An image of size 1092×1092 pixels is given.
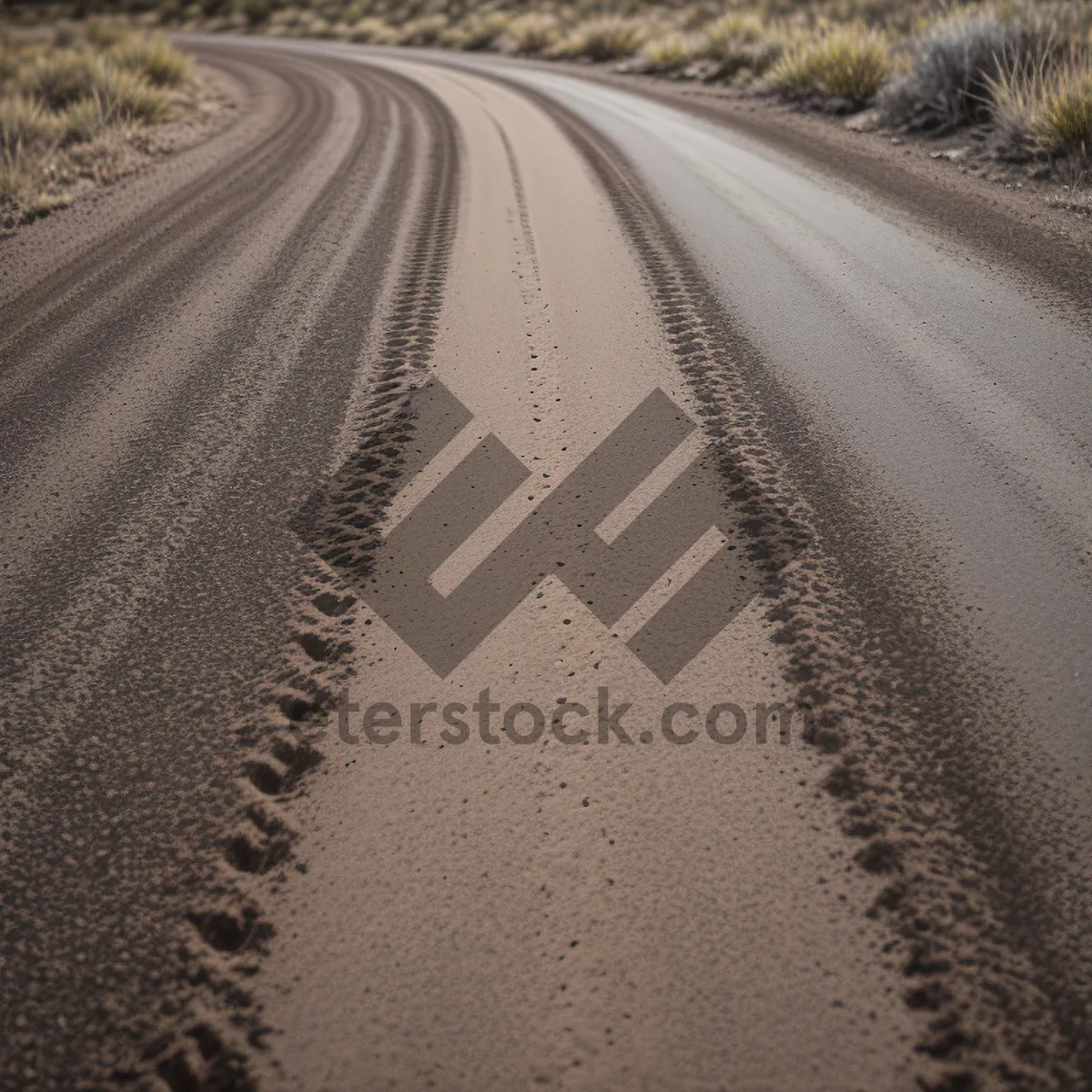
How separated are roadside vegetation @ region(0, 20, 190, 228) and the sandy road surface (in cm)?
400

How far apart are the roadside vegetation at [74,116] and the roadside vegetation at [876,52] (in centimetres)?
Answer: 820

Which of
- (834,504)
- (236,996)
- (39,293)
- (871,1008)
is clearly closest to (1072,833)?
(871,1008)

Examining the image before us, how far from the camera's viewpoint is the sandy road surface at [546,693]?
1.89 m

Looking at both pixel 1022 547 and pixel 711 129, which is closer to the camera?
pixel 1022 547

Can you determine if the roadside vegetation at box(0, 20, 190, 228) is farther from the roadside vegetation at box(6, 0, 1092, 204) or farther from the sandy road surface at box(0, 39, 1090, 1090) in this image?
→ the roadside vegetation at box(6, 0, 1092, 204)

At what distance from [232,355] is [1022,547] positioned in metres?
4.28

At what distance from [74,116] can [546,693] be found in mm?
11502

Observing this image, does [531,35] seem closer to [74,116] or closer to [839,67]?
[839,67]

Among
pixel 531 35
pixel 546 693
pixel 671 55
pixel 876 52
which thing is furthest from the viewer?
pixel 531 35

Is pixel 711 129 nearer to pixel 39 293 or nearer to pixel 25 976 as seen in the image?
pixel 39 293

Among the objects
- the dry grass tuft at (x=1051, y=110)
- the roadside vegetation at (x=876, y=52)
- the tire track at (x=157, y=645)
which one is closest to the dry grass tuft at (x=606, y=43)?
the roadside vegetation at (x=876, y=52)

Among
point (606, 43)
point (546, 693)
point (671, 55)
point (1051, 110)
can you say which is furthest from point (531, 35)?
point (546, 693)

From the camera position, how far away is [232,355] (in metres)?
4.91

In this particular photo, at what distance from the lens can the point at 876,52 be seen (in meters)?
10.2
